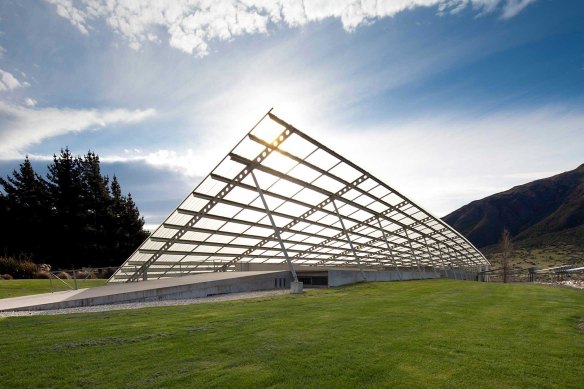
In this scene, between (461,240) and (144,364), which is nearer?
(144,364)

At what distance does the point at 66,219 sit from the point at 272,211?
49237 mm

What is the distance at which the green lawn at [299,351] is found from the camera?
19.5ft

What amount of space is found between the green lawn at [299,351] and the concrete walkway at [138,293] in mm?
6388

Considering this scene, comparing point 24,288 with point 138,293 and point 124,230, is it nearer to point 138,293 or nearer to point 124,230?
point 138,293

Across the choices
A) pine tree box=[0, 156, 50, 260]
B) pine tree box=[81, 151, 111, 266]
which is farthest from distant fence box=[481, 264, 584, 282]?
pine tree box=[0, 156, 50, 260]

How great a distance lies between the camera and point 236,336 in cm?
894

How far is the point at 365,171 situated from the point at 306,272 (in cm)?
1196

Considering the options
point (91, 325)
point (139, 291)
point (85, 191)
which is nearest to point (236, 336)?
point (91, 325)

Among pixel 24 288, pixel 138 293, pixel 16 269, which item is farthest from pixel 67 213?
pixel 138 293

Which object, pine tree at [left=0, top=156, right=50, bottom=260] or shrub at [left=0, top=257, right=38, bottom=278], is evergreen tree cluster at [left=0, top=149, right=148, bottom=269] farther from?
shrub at [left=0, top=257, right=38, bottom=278]

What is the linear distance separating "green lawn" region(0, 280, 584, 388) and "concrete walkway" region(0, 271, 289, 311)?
21.0 ft

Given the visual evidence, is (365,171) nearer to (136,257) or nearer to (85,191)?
(136,257)

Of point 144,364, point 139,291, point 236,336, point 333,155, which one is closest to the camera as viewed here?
point 144,364

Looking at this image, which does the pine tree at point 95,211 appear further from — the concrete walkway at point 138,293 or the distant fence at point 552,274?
the distant fence at point 552,274
